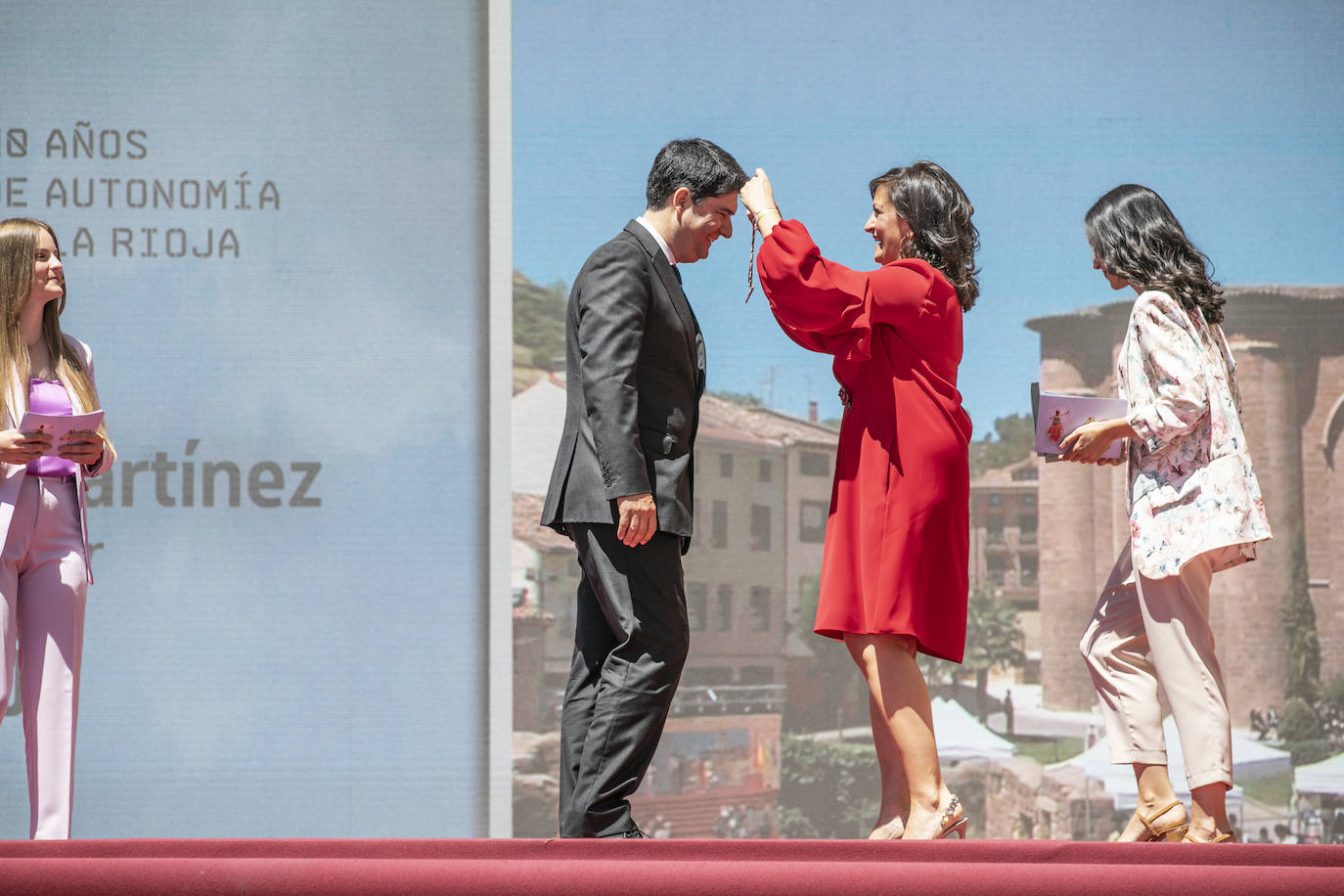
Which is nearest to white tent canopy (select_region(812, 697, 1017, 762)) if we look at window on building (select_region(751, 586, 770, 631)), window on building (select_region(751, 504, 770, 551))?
window on building (select_region(751, 586, 770, 631))

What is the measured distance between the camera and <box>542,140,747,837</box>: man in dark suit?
235 centimetres

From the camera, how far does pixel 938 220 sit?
2627 mm

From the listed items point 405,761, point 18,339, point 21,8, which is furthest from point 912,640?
point 21,8

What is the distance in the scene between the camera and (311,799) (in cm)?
440

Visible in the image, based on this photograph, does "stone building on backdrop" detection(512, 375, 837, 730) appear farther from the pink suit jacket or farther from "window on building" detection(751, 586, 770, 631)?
the pink suit jacket

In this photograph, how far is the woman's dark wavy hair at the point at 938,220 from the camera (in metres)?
2.62

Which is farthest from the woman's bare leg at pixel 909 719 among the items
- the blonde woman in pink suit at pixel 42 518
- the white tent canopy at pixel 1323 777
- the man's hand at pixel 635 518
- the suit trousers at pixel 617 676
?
the white tent canopy at pixel 1323 777

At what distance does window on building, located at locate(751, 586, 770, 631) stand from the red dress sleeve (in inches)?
90.5

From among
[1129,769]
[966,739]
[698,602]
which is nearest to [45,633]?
[698,602]

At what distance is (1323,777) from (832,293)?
11.2 feet

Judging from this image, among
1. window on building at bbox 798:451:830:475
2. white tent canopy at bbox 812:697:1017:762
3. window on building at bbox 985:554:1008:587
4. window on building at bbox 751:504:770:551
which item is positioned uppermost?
window on building at bbox 798:451:830:475

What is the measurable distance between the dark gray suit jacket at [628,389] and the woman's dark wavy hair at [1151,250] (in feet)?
2.91

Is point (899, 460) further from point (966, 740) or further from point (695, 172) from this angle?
point (966, 740)

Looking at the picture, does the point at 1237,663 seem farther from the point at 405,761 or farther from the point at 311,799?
the point at 311,799
